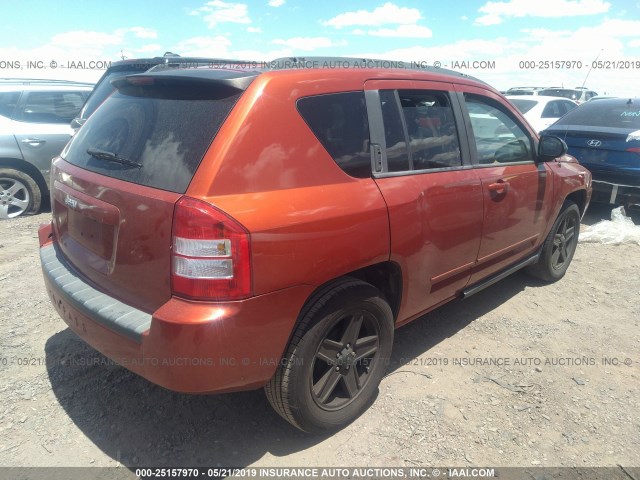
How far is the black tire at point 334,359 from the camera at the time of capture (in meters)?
2.16

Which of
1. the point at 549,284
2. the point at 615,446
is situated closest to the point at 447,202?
the point at 615,446

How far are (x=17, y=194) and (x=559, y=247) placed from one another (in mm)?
6494

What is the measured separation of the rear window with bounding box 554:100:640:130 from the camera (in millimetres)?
6516

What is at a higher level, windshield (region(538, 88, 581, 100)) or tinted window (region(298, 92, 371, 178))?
windshield (region(538, 88, 581, 100))

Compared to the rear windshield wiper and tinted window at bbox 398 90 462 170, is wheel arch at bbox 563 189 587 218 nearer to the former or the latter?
tinted window at bbox 398 90 462 170

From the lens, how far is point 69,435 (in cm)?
241

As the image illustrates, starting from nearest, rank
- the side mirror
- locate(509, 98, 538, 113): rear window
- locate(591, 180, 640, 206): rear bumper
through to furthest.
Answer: the side mirror
locate(591, 180, 640, 206): rear bumper
locate(509, 98, 538, 113): rear window

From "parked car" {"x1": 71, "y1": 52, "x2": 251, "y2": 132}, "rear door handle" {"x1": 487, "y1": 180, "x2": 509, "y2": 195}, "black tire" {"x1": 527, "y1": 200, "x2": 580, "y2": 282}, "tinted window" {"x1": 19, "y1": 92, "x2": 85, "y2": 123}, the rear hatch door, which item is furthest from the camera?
"tinted window" {"x1": 19, "y1": 92, "x2": 85, "y2": 123}

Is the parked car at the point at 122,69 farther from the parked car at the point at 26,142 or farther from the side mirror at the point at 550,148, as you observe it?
the side mirror at the point at 550,148

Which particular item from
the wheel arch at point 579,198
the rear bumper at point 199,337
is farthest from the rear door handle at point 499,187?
the rear bumper at point 199,337

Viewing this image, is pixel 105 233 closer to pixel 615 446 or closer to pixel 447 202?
pixel 447 202

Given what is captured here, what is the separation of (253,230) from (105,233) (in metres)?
0.78

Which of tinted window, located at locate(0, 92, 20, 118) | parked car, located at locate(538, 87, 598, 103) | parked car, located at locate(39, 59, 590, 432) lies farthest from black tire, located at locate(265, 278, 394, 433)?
parked car, located at locate(538, 87, 598, 103)

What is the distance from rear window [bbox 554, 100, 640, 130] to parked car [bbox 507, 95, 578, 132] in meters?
3.11
